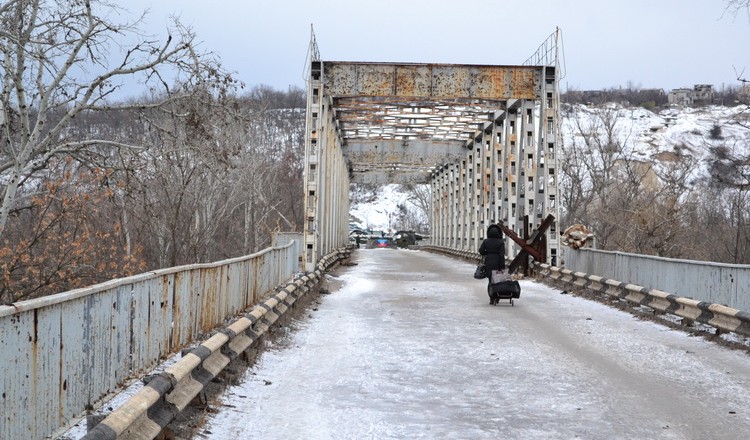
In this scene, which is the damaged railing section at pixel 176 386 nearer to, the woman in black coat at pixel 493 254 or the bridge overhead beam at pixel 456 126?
the woman in black coat at pixel 493 254

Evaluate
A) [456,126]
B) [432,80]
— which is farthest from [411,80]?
[456,126]

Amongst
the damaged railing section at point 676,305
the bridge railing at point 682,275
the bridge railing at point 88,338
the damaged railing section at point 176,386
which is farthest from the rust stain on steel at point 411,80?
the damaged railing section at point 176,386

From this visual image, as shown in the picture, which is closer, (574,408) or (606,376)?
(574,408)

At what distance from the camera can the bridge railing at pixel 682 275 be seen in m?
12.1

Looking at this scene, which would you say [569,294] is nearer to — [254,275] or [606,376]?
[254,275]

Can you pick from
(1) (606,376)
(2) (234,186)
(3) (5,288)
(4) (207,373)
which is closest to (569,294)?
(1) (606,376)

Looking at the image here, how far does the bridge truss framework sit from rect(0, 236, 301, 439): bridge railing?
13273mm

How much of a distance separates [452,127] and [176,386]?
114ft

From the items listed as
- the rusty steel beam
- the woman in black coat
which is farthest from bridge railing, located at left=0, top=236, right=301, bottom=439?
the rusty steel beam

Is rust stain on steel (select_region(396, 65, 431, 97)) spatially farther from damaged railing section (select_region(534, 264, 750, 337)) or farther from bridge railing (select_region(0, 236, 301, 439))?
bridge railing (select_region(0, 236, 301, 439))

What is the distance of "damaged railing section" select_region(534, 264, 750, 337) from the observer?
11.0m

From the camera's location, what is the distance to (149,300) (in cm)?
782

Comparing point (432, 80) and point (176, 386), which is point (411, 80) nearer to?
point (432, 80)

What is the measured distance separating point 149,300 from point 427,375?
119 inches
